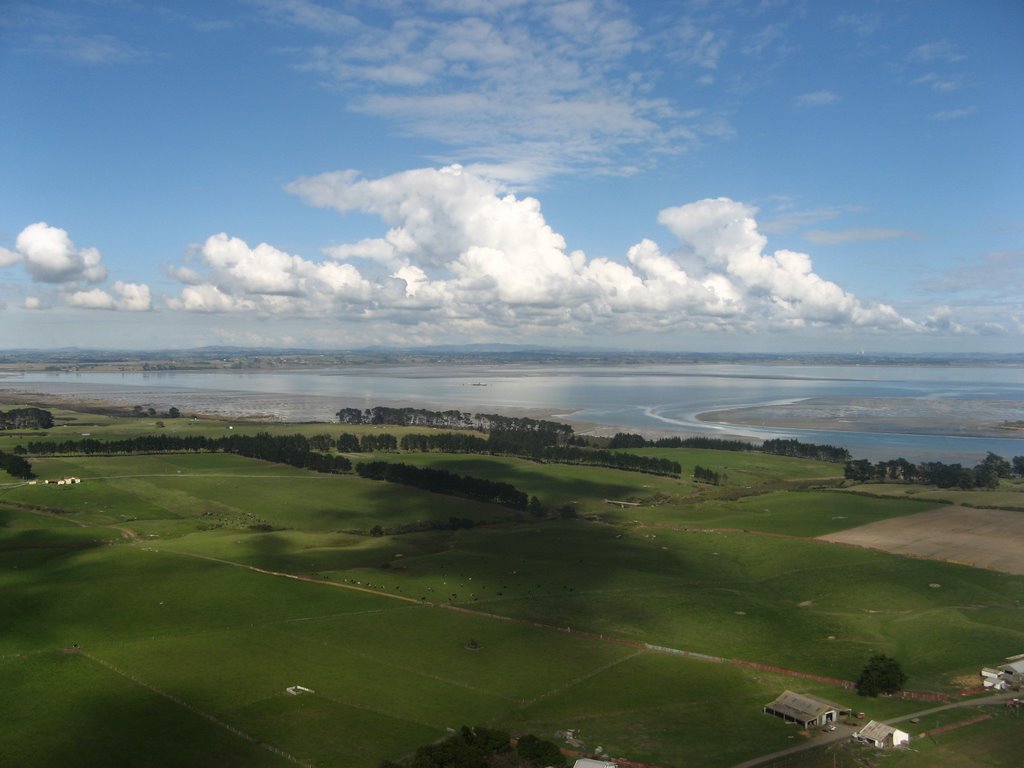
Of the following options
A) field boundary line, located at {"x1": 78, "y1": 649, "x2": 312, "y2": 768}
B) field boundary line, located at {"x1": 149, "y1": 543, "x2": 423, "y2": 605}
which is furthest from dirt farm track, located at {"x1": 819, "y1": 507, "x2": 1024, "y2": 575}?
field boundary line, located at {"x1": 78, "y1": 649, "x2": 312, "y2": 768}

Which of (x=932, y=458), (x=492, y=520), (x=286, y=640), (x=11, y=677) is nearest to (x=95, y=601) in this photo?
(x=11, y=677)

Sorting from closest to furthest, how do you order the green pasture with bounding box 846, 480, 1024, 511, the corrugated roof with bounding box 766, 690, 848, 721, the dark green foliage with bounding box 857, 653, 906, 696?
the corrugated roof with bounding box 766, 690, 848, 721, the dark green foliage with bounding box 857, 653, 906, 696, the green pasture with bounding box 846, 480, 1024, 511

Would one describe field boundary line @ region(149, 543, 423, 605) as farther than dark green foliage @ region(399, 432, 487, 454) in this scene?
No

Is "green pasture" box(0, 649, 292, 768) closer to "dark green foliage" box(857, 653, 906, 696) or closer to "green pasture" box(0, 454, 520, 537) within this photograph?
"dark green foliage" box(857, 653, 906, 696)

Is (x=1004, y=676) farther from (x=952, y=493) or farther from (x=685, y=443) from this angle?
(x=685, y=443)

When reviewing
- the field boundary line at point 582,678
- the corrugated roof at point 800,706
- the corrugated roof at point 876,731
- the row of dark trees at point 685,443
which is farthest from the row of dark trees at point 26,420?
the corrugated roof at point 876,731

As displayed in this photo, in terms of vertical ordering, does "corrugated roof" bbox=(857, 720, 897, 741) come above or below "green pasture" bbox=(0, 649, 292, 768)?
above
